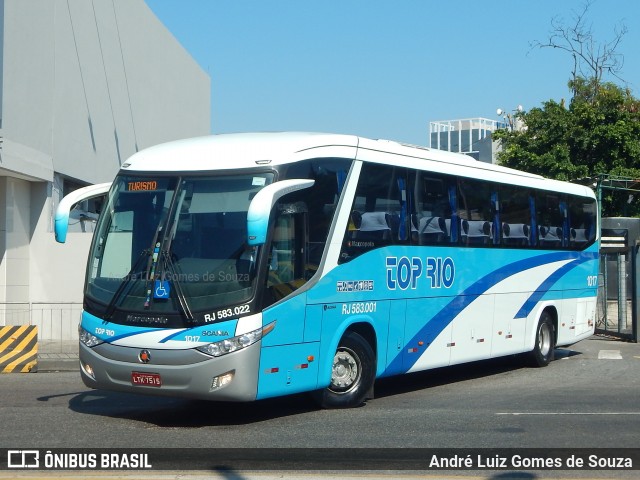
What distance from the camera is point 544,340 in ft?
56.1

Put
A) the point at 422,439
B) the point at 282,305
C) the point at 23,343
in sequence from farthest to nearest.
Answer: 1. the point at 23,343
2. the point at 282,305
3. the point at 422,439

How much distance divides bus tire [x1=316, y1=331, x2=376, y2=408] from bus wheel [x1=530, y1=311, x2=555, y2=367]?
5.84 metres

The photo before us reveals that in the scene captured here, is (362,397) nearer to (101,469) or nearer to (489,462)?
(489,462)

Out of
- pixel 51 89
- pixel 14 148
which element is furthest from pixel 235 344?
pixel 51 89

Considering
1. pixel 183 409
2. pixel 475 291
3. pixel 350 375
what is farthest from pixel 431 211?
pixel 183 409

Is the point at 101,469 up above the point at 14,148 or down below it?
below

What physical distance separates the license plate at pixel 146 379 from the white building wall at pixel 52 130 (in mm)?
9623

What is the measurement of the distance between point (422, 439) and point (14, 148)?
12629 millimetres

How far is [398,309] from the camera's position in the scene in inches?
493

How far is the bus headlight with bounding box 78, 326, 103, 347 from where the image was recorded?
1046 cm

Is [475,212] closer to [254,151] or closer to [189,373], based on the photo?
[254,151]

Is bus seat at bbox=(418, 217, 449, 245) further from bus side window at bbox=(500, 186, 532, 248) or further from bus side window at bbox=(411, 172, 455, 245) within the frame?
bus side window at bbox=(500, 186, 532, 248)

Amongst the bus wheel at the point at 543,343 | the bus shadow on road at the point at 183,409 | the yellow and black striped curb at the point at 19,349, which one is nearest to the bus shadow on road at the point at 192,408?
the bus shadow on road at the point at 183,409

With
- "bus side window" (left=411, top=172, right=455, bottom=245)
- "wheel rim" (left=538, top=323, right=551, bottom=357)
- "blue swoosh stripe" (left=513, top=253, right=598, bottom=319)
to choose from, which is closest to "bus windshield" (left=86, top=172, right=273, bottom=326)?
"bus side window" (left=411, top=172, right=455, bottom=245)
